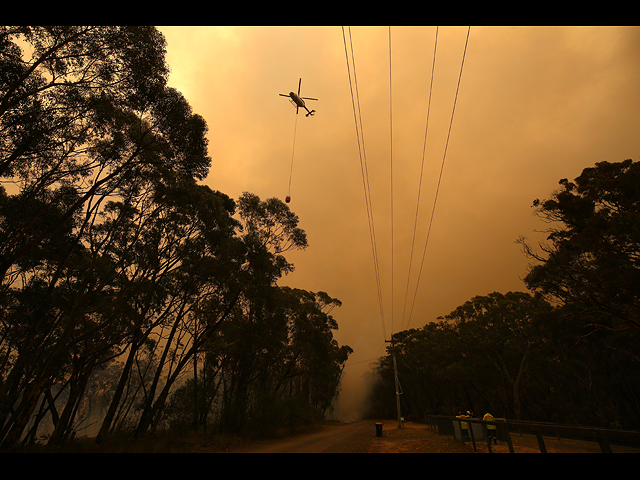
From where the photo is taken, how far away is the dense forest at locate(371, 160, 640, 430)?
13141 mm

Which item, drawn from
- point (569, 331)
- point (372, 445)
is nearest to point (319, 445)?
point (372, 445)

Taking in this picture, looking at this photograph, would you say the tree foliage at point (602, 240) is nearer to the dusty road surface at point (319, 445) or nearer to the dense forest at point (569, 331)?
the dense forest at point (569, 331)

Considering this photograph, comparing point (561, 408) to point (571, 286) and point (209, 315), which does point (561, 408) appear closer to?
point (571, 286)

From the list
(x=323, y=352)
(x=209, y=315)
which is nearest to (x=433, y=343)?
(x=323, y=352)

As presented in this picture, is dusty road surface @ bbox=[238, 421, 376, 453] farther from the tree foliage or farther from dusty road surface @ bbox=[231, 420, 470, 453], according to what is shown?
the tree foliage

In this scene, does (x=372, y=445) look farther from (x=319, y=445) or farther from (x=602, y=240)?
(x=602, y=240)

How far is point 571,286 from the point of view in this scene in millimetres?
16688

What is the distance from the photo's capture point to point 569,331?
51.6 feet

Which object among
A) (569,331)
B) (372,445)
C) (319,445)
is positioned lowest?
(319,445)

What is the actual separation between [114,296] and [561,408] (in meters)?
38.8

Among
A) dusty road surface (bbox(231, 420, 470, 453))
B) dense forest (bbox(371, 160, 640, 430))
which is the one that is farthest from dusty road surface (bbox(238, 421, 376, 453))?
dense forest (bbox(371, 160, 640, 430))
